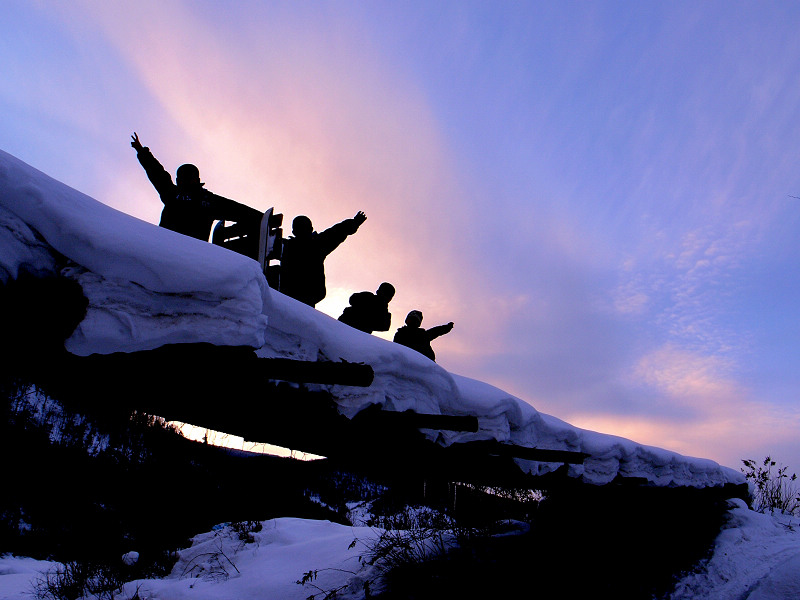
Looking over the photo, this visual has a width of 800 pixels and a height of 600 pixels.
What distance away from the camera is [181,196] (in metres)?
5.02

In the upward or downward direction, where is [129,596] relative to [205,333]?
downward

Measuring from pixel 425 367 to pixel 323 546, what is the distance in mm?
6650

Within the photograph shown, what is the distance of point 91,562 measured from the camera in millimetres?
10352

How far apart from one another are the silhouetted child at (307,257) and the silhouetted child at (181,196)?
3.10 ft

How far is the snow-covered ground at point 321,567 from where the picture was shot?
4840 millimetres

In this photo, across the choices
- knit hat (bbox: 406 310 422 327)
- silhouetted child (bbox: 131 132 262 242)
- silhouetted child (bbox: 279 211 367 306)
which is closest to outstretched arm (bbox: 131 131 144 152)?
silhouetted child (bbox: 131 132 262 242)

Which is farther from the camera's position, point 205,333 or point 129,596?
point 129,596

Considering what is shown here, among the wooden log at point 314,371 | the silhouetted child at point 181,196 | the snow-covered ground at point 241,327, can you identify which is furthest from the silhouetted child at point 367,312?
the wooden log at point 314,371

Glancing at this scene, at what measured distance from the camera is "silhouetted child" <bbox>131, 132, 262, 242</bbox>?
4980 millimetres

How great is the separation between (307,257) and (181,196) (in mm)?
1491

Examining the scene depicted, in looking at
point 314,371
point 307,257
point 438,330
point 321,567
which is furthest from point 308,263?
point 321,567

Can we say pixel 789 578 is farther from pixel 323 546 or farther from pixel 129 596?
pixel 129 596

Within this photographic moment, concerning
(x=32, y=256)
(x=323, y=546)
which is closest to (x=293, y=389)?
(x=32, y=256)

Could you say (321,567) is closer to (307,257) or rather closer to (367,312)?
(367,312)
